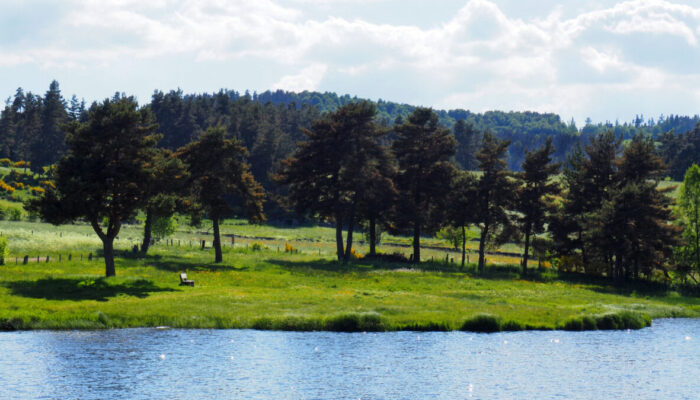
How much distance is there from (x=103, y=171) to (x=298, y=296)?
62.6 feet

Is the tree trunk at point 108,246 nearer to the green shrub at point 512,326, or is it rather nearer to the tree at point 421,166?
the green shrub at point 512,326

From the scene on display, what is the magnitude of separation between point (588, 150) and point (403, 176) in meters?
23.2

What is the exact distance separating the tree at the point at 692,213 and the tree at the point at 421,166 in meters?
26.7

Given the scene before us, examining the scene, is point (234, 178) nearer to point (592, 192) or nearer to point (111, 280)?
point (111, 280)

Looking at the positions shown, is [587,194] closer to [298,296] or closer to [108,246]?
[298,296]

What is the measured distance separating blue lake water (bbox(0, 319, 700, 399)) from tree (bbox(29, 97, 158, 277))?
18.3 meters

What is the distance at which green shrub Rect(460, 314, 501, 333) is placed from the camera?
4431 centimetres

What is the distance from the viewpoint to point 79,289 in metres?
49.5

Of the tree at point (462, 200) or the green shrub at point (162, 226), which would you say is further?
the green shrub at point (162, 226)

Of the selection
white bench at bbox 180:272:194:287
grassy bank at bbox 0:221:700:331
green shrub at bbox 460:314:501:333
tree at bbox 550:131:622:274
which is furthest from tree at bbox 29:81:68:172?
green shrub at bbox 460:314:501:333

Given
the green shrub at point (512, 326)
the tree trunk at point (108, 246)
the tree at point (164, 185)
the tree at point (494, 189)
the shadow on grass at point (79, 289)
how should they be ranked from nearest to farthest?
1. the green shrub at point (512, 326)
2. the shadow on grass at point (79, 289)
3. the tree trunk at point (108, 246)
4. the tree at point (164, 185)
5. the tree at point (494, 189)

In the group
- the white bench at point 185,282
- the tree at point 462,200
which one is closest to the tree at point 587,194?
the tree at point 462,200

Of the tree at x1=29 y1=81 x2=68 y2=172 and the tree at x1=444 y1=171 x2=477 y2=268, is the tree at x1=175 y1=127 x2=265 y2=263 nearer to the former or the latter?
the tree at x1=444 y1=171 x2=477 y2=268

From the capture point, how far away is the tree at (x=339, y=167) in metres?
82.8
